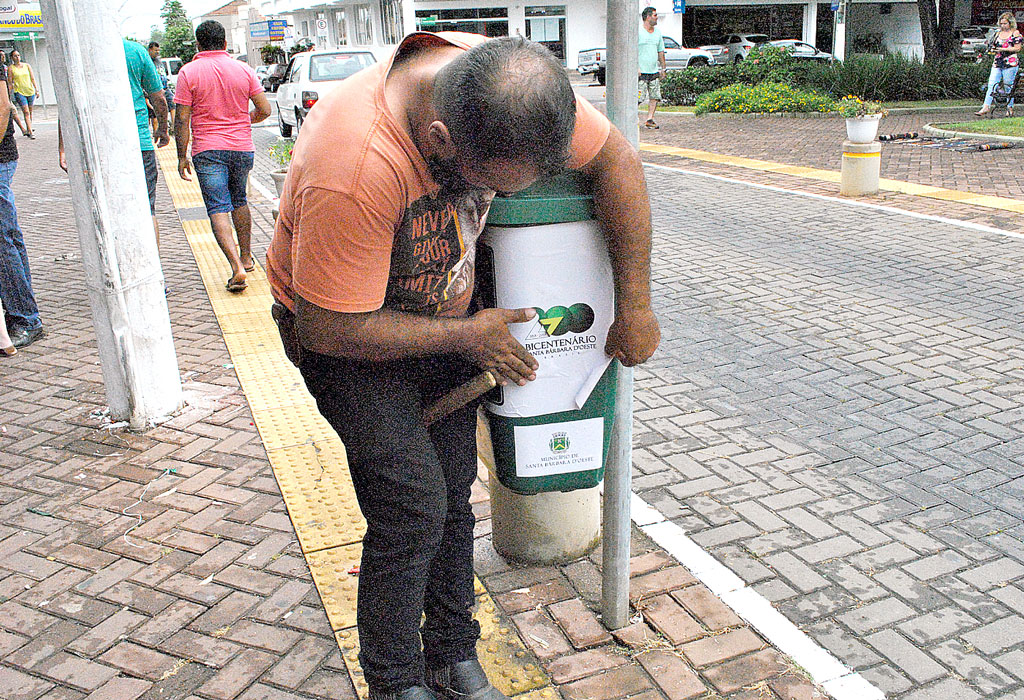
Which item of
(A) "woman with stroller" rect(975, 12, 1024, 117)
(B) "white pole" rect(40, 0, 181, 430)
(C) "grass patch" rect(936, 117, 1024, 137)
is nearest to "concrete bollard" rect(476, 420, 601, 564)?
(B) "white pole" rect(40, 0, 181, 430)

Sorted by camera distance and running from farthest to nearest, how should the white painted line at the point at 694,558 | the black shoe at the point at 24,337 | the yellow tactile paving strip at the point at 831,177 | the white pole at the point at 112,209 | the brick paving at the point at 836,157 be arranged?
1. the brick paving at the point at 836,157
2. the yellow tactile paving strip at the point at 831,177
3. the black shoe at the point at 24,337
4. the white pole at the point at 112,209
5. the white painted line at the point at 694,558

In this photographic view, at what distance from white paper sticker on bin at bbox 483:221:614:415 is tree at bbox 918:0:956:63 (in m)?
21.5

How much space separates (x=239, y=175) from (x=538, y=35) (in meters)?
42.4

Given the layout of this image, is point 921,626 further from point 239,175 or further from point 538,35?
point 538,35

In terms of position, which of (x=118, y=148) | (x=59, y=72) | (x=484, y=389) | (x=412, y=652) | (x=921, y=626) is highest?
(x=59, y=72)

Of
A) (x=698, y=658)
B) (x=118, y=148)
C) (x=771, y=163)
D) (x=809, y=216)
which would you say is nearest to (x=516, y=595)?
(x=698, y=658)

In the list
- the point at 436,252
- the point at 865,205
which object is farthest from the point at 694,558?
the point at 865,205

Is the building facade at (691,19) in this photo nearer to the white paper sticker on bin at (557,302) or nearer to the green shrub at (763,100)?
the green shrub at (763,100)

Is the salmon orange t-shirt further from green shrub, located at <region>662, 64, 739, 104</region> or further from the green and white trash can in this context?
green shrub, located at <region>662, 64, 739, 104</region>

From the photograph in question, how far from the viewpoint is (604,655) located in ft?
8.85

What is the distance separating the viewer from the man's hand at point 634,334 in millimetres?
2359

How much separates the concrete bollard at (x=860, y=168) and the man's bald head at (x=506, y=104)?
28.7 ft

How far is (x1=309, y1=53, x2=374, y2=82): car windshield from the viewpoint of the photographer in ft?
59.9

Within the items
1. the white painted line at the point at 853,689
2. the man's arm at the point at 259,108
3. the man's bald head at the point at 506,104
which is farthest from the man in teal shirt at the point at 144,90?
the white painted line at the point at 853,689
